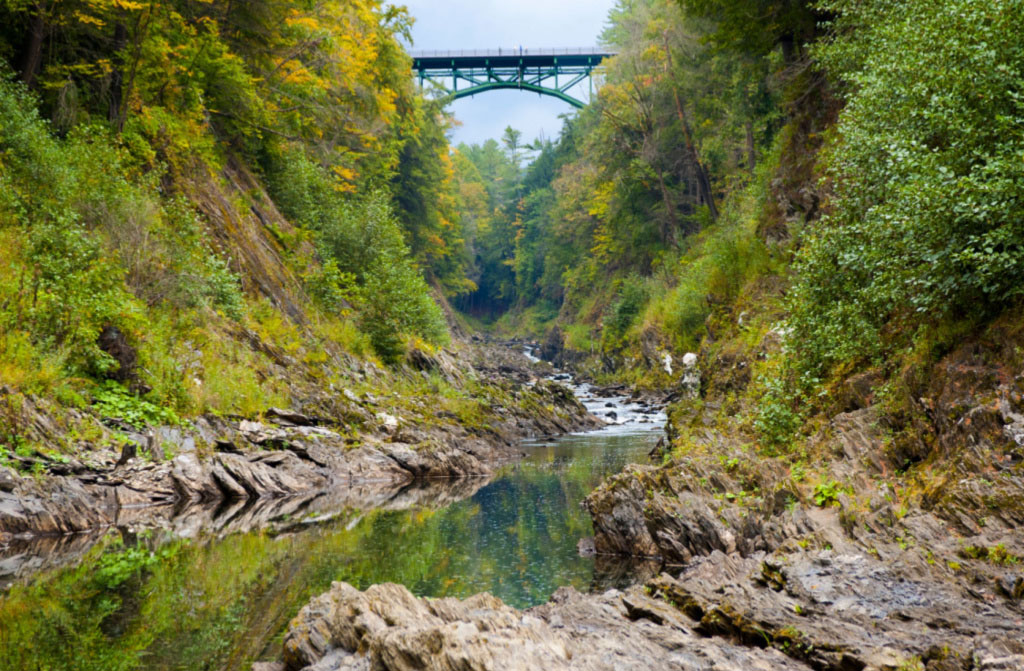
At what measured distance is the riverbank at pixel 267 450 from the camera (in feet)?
31.7

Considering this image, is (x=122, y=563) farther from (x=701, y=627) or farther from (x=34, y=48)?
(x=34, y=48)

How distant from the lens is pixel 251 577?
774 centimetres

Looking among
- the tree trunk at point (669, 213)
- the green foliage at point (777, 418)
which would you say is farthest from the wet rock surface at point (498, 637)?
the tree trunk at point (669, 213)

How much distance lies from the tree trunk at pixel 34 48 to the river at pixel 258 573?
11248 mm

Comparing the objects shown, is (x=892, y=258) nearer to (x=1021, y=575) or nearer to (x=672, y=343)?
(x=1021, y=575)

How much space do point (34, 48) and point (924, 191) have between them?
17.5m

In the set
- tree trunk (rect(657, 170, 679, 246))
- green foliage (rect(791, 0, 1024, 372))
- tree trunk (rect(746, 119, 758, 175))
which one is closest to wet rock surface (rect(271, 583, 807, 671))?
green foliage (rect(791, 0, 1024, 372))

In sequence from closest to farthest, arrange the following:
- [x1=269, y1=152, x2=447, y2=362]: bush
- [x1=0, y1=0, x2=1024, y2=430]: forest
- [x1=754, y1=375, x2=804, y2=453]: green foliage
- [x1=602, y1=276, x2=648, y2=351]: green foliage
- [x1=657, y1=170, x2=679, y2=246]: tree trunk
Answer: [x1=0, y1=0, x2=1024, y2=430]: forest → [x1=754, y1=375, x2=804, y2=453]: green foliage → [x1=269, y1=152, x2=447, y2=362]: bush → [x1=657, y1=170, x2=679, y2=246]: tree trunk → [x1=602, y1=276, x2=648, y2=351]: green foliage

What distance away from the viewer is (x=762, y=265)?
745 inches

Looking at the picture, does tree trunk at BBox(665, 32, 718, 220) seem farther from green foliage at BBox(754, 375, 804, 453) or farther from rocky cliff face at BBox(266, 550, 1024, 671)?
rocky cliff face at BBox(266, 550, 1024, 671)

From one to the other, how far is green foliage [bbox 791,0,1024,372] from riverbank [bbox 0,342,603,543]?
900 centimetres

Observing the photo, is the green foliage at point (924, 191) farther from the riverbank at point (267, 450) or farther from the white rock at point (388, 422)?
the white rock at point (388, 422)

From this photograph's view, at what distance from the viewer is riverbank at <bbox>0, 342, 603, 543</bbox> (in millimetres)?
9656

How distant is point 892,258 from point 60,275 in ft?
42.6
